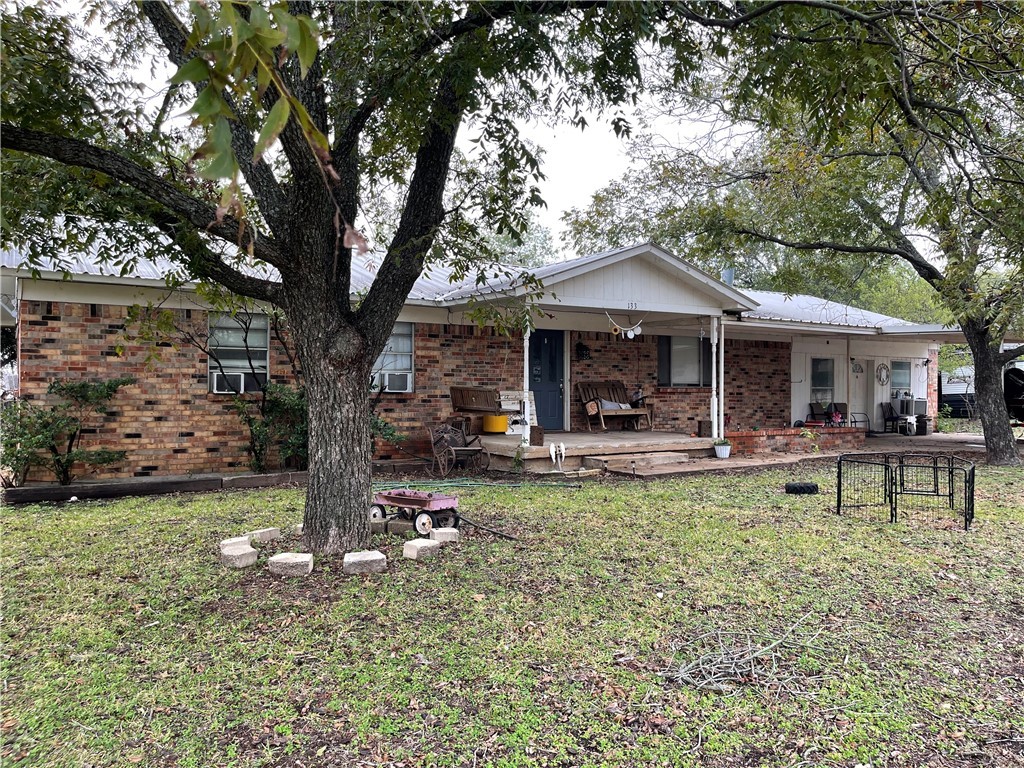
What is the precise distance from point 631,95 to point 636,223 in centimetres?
783

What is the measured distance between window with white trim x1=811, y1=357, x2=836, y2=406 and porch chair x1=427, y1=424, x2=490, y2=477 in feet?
35.2

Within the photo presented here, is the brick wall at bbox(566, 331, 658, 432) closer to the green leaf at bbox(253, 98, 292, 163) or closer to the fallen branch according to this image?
the fallen branch

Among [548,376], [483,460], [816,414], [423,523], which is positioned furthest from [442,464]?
[816,414]

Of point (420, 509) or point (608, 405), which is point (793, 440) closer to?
point (608, 405)

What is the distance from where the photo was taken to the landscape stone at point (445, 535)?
574 centimetres

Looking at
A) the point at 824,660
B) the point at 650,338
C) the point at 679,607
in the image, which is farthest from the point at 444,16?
the point at 650,338

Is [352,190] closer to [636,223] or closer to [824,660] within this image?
[824,660]

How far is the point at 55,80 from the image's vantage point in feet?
15.7

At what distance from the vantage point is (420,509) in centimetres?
599

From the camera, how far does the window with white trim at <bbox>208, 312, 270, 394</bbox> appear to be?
990cm

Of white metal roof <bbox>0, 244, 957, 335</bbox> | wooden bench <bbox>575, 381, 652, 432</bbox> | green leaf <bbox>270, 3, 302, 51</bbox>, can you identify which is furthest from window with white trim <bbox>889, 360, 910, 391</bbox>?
green leaf <bbox>270, 3, 302, 51</bbox>

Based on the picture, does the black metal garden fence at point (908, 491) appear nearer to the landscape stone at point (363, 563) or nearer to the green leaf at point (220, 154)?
the landscape stone at point (363, 563)

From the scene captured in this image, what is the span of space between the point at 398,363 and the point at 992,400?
428 inches

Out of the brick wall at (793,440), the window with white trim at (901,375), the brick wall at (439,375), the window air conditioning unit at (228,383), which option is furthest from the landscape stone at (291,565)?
the window with white trim at (901,375)
